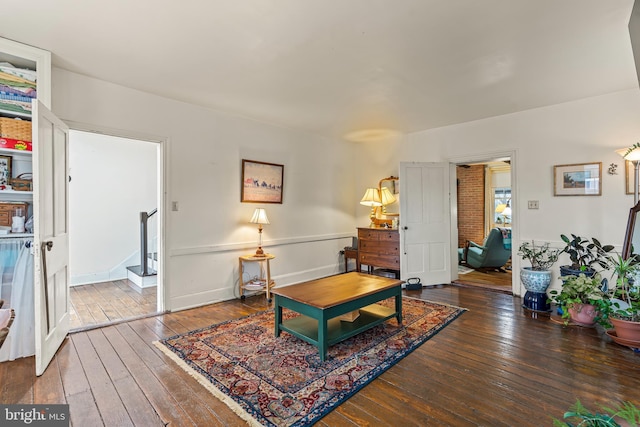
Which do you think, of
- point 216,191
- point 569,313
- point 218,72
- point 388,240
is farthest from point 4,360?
point 569,313

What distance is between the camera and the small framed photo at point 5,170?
2545 millimetres

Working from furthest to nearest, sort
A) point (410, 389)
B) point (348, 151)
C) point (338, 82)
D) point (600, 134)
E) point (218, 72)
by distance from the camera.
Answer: point (348, 151), point (600, 134), point (338, 82), point (218, 72), point (410, 389)

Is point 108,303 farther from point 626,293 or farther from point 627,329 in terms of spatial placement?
point 626,293

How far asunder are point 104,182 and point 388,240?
4835mm

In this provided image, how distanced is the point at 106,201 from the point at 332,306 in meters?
4.76

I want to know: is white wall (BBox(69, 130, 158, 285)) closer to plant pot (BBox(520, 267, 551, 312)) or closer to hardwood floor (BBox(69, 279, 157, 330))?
hardwood floor (BBox(69, 279, 157, 330))

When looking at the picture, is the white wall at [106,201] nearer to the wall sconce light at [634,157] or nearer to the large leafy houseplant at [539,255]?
the large leafy houseplant at [539,255]

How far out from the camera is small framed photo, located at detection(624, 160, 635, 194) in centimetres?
349

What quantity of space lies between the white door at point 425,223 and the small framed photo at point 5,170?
441cm

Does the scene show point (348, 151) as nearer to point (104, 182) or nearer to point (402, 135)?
point (402, 135)

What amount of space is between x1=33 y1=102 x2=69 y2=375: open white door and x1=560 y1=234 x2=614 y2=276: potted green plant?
489 centimetres

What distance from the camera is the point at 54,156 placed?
8.48 feet

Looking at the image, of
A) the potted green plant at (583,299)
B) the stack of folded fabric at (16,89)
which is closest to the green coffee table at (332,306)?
the potted green plant at (583,299)

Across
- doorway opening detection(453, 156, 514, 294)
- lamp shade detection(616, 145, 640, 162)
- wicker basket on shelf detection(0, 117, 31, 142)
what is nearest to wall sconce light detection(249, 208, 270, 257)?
wicker basket on shelf detection(0, 117, 31, 142)
